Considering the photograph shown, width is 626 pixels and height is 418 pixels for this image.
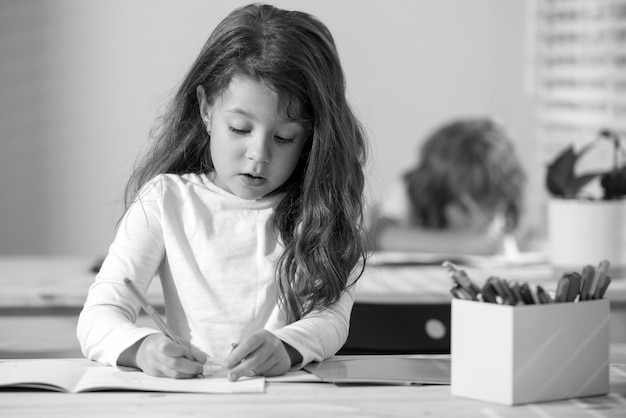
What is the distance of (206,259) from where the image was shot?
1.43m

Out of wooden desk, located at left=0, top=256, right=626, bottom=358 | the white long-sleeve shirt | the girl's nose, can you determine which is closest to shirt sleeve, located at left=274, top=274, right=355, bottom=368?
the white long-sleeve shirt

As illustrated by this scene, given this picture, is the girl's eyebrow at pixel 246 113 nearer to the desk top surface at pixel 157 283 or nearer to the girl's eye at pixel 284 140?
the girl's eye at pixel 284 140

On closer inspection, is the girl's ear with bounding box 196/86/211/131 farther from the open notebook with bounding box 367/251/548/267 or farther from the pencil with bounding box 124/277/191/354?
the open notebook with bounding box 367/251/548/267

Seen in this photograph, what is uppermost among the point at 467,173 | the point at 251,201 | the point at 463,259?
the point at 251,201

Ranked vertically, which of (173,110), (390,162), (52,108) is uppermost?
(173,110)

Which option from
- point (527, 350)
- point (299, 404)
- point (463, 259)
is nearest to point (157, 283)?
point (463, 259)

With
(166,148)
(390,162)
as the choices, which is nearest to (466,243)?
(166,148)

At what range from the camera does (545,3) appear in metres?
4.48

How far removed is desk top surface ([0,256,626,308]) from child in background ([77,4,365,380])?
61cm

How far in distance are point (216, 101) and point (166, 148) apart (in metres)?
0.14

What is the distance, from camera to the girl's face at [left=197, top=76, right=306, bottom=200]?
1.33m

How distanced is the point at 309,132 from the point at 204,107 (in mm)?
162

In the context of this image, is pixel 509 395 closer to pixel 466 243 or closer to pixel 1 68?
pixel 466 243

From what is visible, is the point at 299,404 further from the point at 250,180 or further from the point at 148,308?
the point at 250,180
